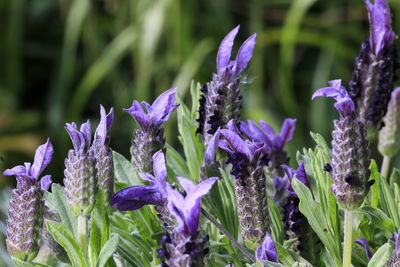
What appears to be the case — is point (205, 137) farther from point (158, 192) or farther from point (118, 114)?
point (118, 114)

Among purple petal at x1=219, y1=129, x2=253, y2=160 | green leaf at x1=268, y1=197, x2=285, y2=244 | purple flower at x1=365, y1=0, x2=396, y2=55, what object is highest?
purple flower at x1=365, y1=0, x2=396, y2=55

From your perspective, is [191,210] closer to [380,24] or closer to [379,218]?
[379,218]

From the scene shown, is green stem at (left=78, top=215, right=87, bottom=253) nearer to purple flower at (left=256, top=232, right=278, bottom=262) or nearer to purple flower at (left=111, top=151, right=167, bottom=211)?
purple flower at (left=111, top=151, right=167, bottom=211)

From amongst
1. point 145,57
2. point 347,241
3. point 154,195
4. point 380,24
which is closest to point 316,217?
point 347,241

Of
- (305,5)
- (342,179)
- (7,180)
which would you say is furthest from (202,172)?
(305,5)

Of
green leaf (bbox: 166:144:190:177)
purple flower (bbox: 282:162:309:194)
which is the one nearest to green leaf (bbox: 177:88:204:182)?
green leaf (bbox: 166:144:190:177)

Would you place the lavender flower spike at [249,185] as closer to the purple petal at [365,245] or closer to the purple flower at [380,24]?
the purple petal at [365,245]

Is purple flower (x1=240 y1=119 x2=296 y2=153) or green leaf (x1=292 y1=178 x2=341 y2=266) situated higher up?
purple flower (x1=240 y1=119 x2=296 y2=153)
